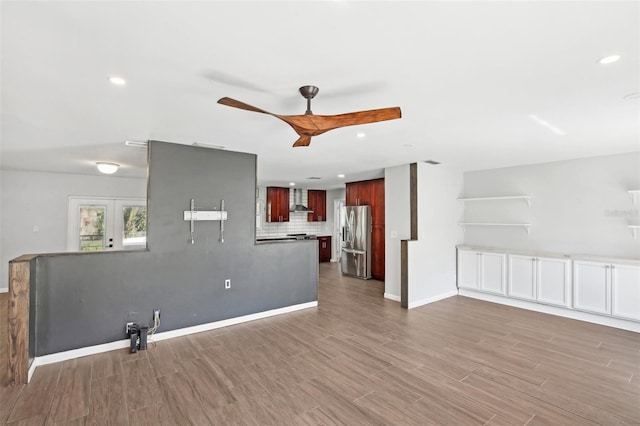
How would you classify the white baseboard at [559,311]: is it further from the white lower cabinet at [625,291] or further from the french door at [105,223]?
the french door at [105,223]

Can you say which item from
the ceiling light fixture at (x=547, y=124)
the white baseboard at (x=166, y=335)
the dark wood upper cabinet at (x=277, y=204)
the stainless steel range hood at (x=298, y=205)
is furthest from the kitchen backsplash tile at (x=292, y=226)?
the ceiling light fixture at (x=547, y=124)

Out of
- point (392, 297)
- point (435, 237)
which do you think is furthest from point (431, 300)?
point (435, 237)

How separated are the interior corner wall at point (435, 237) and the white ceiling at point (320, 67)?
1.88 meters

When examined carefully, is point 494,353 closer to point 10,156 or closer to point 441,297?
point 441,297

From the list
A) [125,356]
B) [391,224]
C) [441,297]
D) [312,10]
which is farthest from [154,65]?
[441,297]

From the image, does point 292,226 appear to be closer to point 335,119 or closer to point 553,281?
point 553,281

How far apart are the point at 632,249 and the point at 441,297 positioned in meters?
2.76

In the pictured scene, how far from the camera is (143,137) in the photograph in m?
3.54

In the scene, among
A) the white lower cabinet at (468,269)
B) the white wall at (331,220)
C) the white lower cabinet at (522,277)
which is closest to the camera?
the white lower cabinet at (522,277)

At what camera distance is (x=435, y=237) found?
548 centimetres

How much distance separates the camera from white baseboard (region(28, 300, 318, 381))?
10.2 feet

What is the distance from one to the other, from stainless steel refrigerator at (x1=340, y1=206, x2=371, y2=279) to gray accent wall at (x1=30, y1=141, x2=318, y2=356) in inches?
104

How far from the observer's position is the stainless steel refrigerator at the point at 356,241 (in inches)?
282

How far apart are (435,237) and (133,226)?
21.5 feet
